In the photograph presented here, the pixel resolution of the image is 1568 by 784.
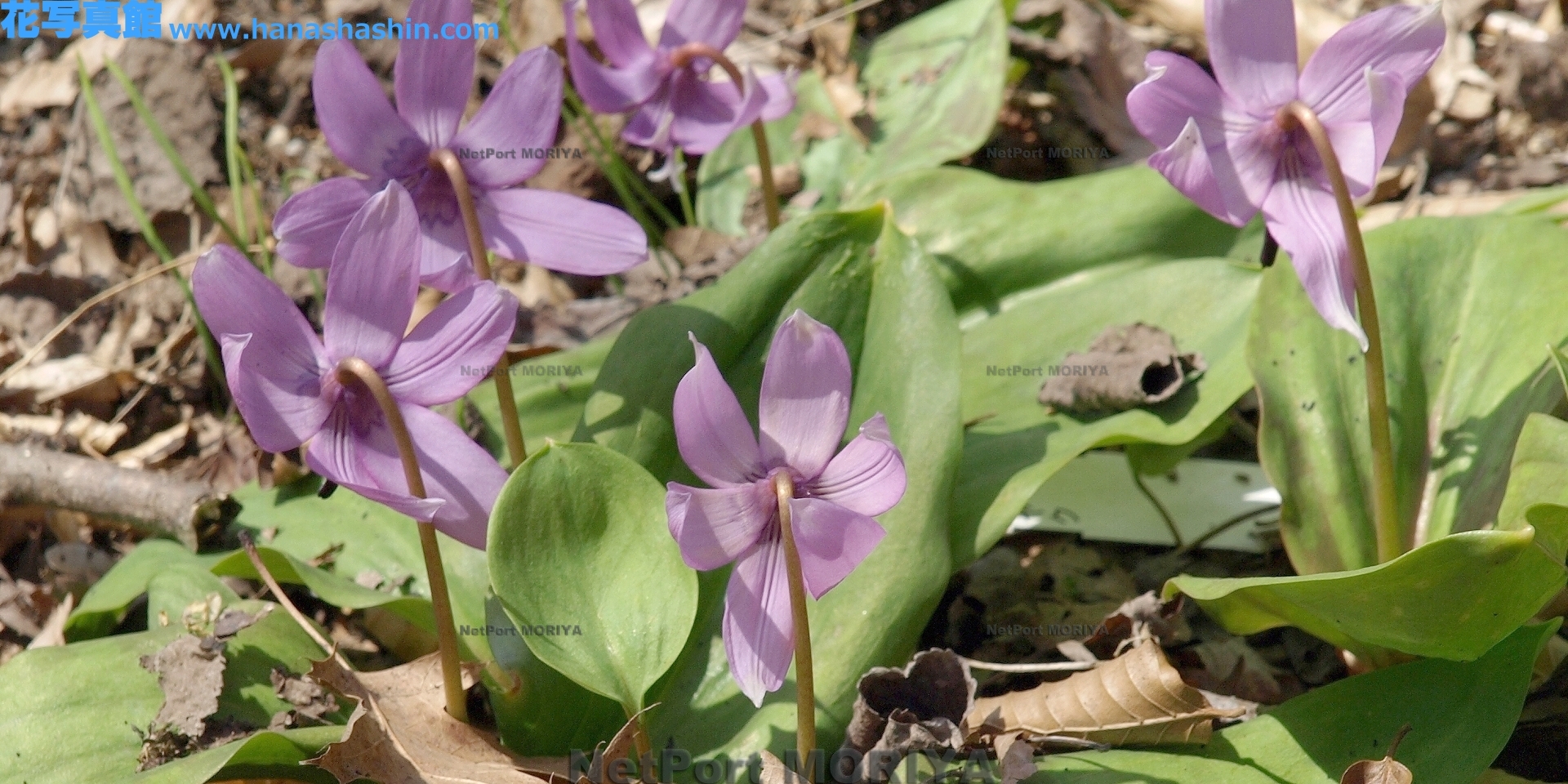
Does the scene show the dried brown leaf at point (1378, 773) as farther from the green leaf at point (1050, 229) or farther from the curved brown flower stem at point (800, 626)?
the green leaf at point (1050, 229)

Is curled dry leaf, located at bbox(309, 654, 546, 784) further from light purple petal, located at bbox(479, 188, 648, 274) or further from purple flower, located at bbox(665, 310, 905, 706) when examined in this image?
light purple petal, located at bbox(479, 188, 648, 274)

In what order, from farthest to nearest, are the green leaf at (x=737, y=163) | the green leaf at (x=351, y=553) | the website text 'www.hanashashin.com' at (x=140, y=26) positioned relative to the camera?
1. the website text 'www.hanashashin.com' at (x=140, y=26)
2. the green leaf at (x=737, y=163)
3. the green leaf at (x=351, y=553)

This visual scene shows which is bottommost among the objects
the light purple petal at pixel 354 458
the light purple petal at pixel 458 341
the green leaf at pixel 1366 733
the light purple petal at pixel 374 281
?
the green leaf at pixel 1366 733

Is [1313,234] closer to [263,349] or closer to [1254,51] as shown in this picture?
[1254,51]

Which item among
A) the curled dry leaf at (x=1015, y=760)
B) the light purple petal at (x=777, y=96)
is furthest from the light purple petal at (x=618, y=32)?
the curled dry leaf at (x=1015, y=760)

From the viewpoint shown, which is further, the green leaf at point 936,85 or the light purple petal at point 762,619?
the green leaf at point 936,85

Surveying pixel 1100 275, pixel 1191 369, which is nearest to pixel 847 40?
pixel 1100 275
